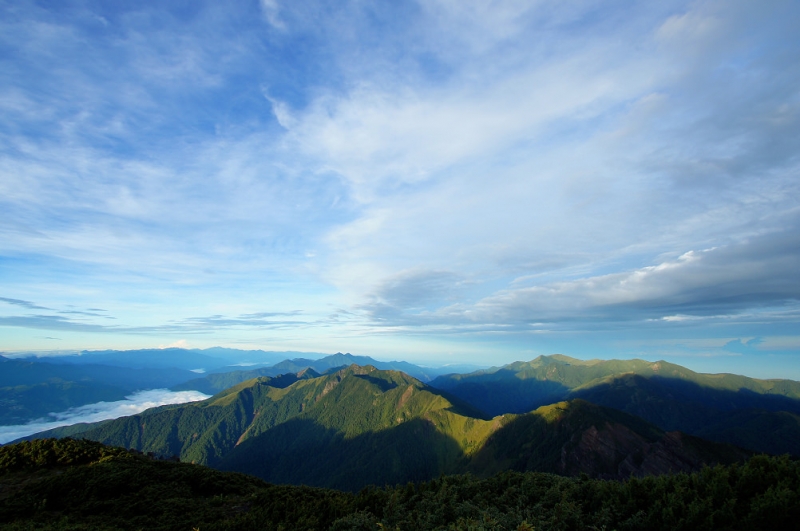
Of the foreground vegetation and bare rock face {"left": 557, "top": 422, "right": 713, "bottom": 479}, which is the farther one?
bare rock face {"left": 557, "top": 422, "right": 713, "bottom": 479}

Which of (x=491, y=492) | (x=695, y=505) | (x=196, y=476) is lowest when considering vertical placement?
(x=196, y=476)

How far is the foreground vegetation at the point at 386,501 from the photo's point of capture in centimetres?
2005

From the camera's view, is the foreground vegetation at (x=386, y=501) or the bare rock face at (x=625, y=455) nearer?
the foreground vegetation at (x=386, y=501)

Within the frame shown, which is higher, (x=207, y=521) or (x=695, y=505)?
(x=695, y=505)

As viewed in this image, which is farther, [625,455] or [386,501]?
[625,455]

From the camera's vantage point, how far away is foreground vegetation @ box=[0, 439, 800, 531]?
20.0 meters

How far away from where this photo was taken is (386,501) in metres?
28.5

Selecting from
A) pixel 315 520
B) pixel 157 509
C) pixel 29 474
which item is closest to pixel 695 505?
pixel 315 520

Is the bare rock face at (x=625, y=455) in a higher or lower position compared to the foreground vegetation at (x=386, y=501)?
lower

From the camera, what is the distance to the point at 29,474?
127ft

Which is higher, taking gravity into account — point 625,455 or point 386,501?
point 386,501

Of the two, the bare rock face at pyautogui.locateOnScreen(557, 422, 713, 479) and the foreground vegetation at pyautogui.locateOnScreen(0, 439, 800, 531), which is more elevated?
the foreground vegetation at pyautogui.locateOnScreen(0, 439, 800, 531)

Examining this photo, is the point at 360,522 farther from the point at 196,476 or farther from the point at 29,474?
the point at 29,474

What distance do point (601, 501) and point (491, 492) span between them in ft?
30.1
